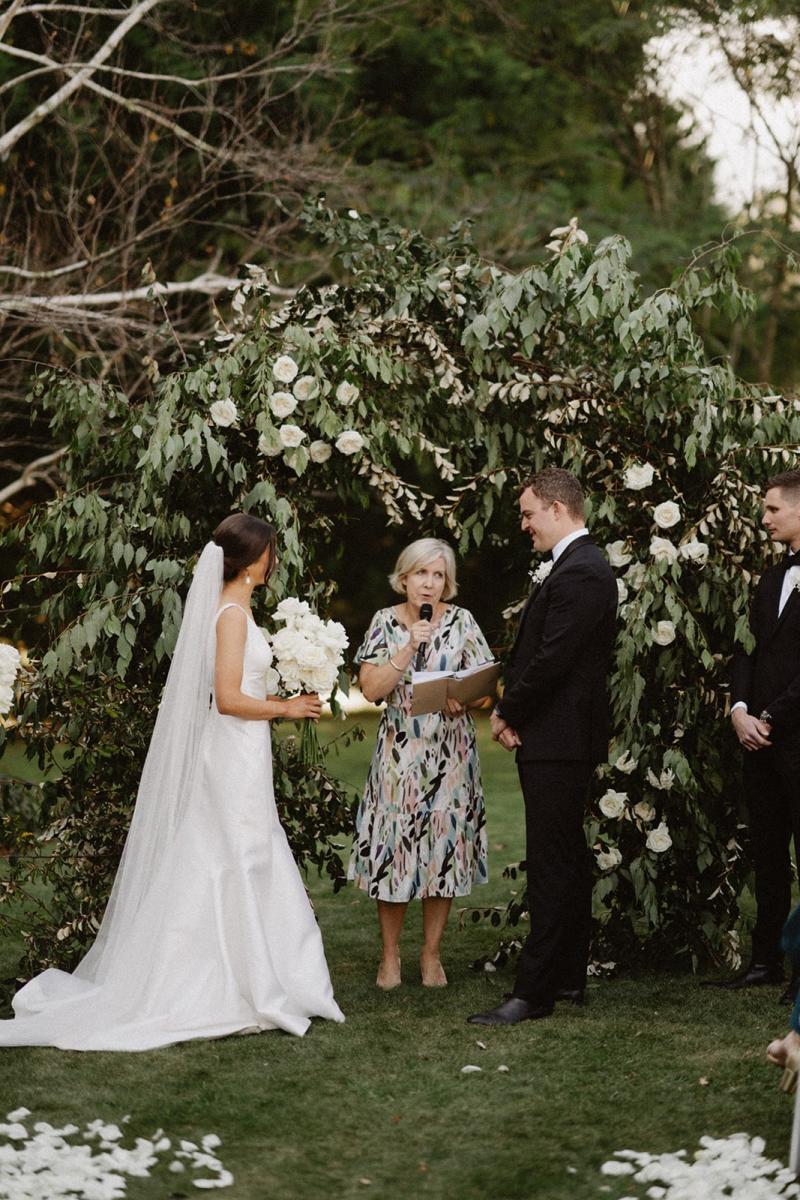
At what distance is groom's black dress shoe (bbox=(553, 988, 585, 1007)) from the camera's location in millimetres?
5418

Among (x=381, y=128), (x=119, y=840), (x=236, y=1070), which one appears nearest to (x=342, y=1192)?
(x=236, y=1070)

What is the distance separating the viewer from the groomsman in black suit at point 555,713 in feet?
16.3

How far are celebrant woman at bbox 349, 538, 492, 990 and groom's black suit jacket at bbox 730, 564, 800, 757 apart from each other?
1.00 m

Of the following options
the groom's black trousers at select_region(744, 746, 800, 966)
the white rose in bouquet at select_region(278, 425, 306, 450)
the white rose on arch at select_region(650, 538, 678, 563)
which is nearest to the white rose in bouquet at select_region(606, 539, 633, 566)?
the white rose on arch at select_region(650, 538, 678, 563)

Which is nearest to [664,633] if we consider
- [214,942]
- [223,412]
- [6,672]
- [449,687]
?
[449,687]

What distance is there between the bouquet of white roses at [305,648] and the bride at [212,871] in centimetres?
10

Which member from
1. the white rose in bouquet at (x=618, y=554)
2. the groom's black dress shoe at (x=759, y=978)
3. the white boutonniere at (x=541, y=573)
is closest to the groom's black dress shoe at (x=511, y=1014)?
the groom's black dress shoe at (x=759, y=978)

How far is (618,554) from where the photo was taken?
5.62 meters

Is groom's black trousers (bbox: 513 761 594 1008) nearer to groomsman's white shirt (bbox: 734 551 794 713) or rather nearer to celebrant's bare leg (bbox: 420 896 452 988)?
celebrant's bare leg (bbox: 420 896 452 988)

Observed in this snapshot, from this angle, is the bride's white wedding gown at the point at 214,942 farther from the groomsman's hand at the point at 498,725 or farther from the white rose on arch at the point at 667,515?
the white rose on arch at the point at 667,515

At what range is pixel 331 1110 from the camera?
4223mm

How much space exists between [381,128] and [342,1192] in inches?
520

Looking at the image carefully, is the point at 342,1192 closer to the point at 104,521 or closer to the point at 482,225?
the point at 104,521

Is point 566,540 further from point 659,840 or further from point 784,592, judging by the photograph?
point 659,840
